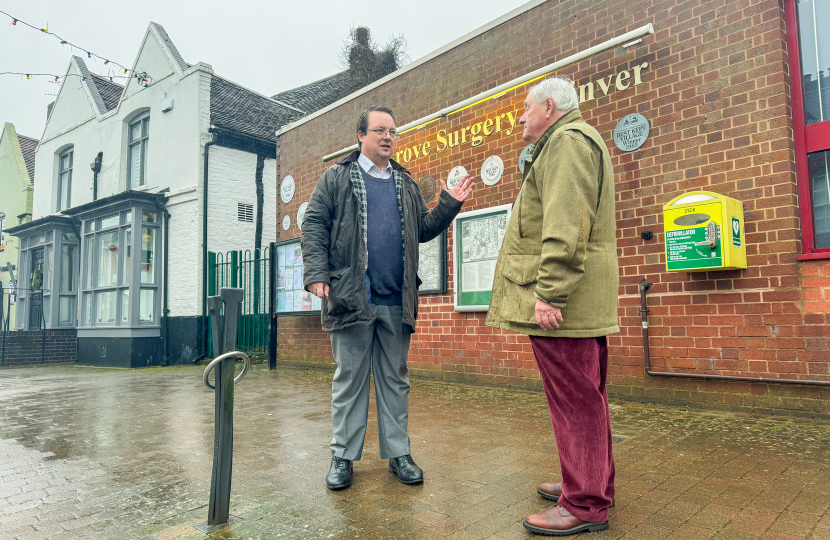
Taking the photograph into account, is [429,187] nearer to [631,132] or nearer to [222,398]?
[631,132]

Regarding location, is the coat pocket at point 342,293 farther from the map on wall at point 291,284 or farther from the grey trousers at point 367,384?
the map on wall at point 291,284

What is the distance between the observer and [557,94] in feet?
8.37

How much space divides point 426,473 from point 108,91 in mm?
18332

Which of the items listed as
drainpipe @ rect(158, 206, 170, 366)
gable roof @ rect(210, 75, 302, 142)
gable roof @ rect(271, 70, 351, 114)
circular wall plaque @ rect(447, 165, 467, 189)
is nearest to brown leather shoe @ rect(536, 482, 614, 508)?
circular wall plaque @ rect(447, 165, 467, 189)

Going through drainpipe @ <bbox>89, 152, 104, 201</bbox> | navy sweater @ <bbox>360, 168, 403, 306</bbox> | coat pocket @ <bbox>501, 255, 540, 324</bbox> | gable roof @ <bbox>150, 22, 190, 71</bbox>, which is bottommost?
coat pocket @ <bbox>501, 255, 540, 324</bbox>

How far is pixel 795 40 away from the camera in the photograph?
4.77 metres

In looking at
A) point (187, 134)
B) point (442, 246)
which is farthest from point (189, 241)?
point (442, 246)

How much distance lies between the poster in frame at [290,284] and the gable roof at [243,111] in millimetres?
5135

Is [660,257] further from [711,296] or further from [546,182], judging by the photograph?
[546,182]

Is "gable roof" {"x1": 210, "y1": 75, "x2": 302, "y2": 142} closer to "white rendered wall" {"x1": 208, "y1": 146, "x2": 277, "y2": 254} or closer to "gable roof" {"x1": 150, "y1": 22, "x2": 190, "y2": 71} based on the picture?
"white rendered wall" {"x1": 208, "y1": 146, "x2": 277, "y2": 254}

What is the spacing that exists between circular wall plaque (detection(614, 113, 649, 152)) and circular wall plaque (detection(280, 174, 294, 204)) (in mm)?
6250

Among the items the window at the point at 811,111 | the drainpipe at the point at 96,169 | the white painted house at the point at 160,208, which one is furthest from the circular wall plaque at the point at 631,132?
the drainpipe at the point at 96,169

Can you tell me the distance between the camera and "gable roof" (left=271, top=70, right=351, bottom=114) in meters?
17.9

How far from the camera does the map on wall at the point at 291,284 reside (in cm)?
917
